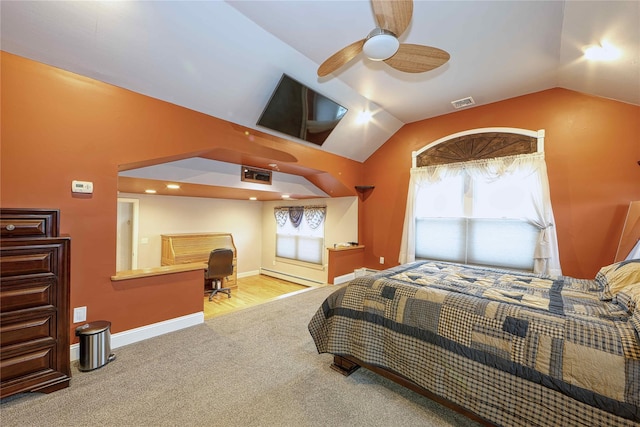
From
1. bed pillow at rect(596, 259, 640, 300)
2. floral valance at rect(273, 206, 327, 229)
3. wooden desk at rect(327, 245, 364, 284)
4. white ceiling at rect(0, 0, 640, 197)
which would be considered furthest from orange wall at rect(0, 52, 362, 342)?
bed pillow at rect(596, 259, 640, 300)

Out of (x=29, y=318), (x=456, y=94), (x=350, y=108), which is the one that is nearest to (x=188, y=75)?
(x=350, y=108)

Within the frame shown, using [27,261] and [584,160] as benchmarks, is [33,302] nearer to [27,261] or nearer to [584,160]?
[27,261]

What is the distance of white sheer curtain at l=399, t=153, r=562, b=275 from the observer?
321 cm

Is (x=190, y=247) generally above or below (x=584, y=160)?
below

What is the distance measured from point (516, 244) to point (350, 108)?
301 cm

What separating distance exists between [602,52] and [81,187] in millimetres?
4651

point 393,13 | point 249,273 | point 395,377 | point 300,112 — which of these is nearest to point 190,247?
point 249,273

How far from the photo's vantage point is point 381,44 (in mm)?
1716

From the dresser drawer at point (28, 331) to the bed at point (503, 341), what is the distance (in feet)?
6.34

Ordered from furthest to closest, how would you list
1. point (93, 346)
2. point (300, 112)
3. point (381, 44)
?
point (300, 112)
point (93, 346)
point (381, 44)

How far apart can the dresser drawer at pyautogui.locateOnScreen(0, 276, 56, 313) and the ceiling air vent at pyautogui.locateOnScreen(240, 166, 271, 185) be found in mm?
2603

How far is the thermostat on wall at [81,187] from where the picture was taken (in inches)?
85.7

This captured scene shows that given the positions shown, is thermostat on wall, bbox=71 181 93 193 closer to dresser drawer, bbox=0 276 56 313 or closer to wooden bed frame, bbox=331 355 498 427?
dresser drawer, bbox=0 276 56 313

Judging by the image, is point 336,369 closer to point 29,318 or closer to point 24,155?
point 29,318
